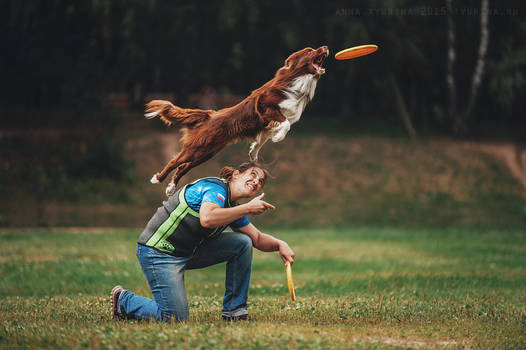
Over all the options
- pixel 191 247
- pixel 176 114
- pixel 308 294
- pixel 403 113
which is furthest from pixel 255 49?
pixel 191 247

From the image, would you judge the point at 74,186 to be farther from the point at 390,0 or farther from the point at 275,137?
the point at 275,137

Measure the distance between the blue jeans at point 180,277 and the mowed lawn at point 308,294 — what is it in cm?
19

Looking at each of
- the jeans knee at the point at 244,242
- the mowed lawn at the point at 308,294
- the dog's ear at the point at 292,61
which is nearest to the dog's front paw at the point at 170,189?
the jeans knee at the point at 244,242

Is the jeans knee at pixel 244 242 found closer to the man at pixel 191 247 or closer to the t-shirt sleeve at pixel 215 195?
the man at pixel 191 247

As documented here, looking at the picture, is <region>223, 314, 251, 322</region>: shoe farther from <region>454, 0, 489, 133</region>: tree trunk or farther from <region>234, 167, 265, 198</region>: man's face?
<region>454, 0, 489, 133</region>: tree trunk

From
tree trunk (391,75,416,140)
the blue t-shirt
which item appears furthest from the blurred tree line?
the blue t-shirt

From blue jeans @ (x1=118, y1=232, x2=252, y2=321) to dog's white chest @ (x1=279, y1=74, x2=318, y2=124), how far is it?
120 cm

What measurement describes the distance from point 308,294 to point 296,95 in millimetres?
4149

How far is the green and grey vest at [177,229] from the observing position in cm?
561

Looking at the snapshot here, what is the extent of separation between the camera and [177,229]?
18.6 feet

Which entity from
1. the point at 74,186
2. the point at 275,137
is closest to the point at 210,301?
the point at 275,137

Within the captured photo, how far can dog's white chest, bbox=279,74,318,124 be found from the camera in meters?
5.65

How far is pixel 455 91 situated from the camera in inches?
1192

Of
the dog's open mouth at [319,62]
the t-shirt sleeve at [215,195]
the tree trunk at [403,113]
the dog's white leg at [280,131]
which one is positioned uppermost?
the dog's open mouth at [319,62]
